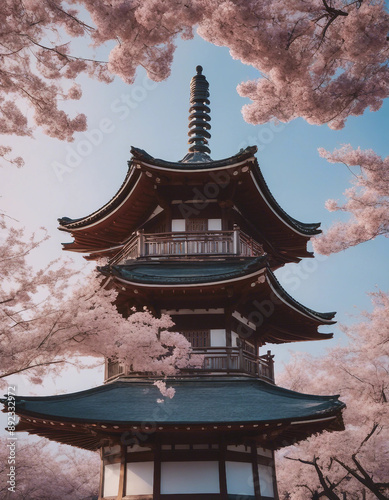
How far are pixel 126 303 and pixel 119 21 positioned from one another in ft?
31.3

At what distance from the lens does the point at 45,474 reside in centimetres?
2431

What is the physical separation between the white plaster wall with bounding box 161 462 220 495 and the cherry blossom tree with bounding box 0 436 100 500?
10318 millimetres

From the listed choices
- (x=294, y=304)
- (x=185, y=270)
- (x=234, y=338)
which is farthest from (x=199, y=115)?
(x=234, y=338)

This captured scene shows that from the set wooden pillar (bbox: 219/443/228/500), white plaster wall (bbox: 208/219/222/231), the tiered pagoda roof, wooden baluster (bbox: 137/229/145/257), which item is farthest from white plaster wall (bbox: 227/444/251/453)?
white plaster wall (bbox: 208/219/222/231)

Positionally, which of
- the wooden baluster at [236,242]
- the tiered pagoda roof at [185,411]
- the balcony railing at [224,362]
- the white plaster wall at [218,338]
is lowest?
the tiered pagoda roof at [185,411]

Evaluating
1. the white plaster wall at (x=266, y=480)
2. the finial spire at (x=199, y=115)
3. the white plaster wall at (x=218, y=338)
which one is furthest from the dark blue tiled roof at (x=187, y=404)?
the finial spire at (x=199, y=115)

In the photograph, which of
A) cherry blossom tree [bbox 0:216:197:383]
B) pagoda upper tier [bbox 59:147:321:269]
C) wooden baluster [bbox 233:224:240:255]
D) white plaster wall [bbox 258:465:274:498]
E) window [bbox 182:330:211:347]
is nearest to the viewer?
cherry blossom tree [bbox 0:216:197:383]

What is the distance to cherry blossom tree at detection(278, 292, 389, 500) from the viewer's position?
20.0m

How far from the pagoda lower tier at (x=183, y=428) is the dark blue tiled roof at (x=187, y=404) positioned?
0.02m

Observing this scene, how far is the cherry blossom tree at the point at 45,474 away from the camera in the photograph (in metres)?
22.6

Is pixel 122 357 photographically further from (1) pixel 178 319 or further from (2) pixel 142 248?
(2) pixel 142 248

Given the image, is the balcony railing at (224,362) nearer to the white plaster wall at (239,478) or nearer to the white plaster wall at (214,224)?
the white plaster wall at (239,478)

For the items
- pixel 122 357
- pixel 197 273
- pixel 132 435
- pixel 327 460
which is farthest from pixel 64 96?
pixel 327 460

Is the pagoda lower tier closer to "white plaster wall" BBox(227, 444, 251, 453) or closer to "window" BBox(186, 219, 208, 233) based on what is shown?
"white plaster wall" BBox(227, 444, 251, 453)
